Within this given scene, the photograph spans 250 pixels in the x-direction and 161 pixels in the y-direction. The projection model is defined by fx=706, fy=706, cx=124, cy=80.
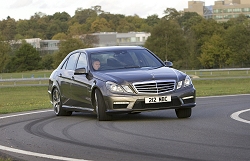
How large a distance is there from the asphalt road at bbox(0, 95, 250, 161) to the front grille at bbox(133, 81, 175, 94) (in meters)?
0.53

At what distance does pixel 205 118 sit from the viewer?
12.5 meters

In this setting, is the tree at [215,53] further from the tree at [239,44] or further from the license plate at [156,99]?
the license plate at [156,99]

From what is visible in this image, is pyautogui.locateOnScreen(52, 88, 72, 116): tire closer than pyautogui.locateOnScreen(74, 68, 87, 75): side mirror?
No

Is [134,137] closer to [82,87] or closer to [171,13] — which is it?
[82,87]

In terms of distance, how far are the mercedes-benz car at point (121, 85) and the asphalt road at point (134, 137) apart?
29 centimetres

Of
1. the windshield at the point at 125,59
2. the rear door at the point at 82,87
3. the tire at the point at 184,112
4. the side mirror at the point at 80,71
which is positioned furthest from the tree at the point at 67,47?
the tire at the point at 184,112

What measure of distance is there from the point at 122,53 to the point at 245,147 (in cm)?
635

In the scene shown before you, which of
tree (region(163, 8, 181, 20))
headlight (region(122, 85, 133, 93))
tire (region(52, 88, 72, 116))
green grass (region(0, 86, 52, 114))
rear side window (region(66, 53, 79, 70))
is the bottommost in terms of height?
green grass (region(0, 86, 52, 114))

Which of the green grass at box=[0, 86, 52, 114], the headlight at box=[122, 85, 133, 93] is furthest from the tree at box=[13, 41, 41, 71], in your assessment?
the headlight at box=[122, 85, 133, 93]

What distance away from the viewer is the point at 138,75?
12.7m

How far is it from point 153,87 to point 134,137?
261cm

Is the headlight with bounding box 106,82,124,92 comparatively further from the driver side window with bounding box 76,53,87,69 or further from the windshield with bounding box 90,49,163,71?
the driver side window with bounding box 76,53,87,69

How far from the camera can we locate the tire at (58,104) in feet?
49.5

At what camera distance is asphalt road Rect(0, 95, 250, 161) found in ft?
26.3
